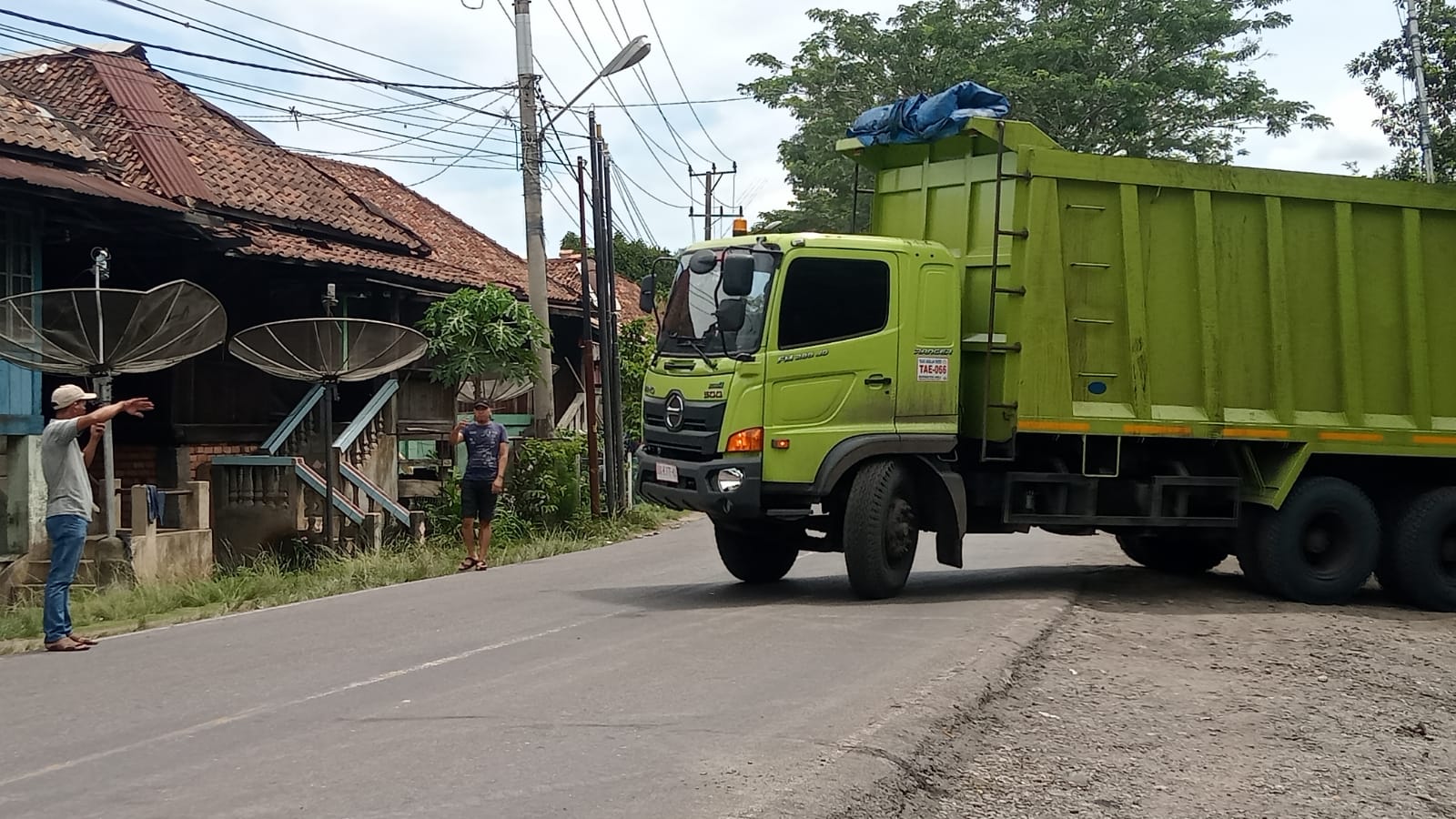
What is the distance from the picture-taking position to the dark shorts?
13703 mm

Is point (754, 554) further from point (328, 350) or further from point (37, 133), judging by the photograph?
point (37, 133)

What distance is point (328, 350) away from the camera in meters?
15.2

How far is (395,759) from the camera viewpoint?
543 cm

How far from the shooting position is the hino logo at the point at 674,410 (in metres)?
9.97

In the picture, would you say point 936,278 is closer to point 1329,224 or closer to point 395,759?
point 1329,224

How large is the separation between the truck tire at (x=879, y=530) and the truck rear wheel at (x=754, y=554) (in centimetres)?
108

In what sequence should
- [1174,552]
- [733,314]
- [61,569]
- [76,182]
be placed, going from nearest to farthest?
[61,569] → [733,314] → [1174,552] → [76,182]

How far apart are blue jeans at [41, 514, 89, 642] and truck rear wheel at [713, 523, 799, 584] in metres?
4.70

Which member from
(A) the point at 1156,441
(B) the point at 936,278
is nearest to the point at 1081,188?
(B) the point at 936,278

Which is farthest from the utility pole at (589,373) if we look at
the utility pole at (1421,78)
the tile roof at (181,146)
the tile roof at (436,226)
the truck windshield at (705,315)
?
the utility pole at (1421,78)

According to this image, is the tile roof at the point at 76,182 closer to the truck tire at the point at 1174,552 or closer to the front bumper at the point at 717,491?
the front bumper at the point at 717,491

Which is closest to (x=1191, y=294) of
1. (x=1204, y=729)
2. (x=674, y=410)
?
(x=674, y=410)

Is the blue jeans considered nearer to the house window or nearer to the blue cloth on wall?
the blue cloth on wall

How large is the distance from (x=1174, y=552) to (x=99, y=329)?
32.7 feet
